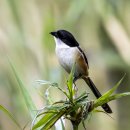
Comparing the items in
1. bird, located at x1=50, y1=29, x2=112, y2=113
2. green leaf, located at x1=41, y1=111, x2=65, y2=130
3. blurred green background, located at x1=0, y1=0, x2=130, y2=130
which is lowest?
blurred green background, located at x1=0, y1=0, x2=130, y2=130

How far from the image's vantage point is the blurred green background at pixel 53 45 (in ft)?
8.86

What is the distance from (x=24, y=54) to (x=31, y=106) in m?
1.71

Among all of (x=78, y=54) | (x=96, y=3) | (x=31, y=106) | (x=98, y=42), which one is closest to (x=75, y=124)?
(x=31, y=106)

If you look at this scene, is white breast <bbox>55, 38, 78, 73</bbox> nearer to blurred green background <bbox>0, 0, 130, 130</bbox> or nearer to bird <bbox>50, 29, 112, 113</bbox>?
bird <bbox>50, 29, 112, 113</bbox>

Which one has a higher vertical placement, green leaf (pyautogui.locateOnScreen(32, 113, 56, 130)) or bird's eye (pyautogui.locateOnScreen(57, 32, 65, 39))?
bird's eye (pyautogui.locateOnScreen(57, 32, 65, 39))

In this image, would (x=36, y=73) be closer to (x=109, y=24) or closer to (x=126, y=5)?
(x=109, y=24)

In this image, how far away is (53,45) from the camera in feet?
8.66

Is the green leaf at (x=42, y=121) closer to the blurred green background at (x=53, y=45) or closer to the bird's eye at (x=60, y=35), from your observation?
the bird's eye at (x=60, y=35)

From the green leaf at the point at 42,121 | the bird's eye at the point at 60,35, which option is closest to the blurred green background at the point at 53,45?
the bird's eye at the point at 60,35

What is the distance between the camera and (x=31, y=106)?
1.21 meters

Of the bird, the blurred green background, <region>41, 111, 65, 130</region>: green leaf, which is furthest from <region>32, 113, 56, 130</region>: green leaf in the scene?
the blurred green background

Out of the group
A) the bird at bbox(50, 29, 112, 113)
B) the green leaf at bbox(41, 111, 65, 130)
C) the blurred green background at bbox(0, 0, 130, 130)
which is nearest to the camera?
the green leaf at bbox(41, 111, 65, 130)

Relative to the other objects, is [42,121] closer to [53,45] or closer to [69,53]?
[69,53]

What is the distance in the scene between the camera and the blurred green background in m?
2.70
